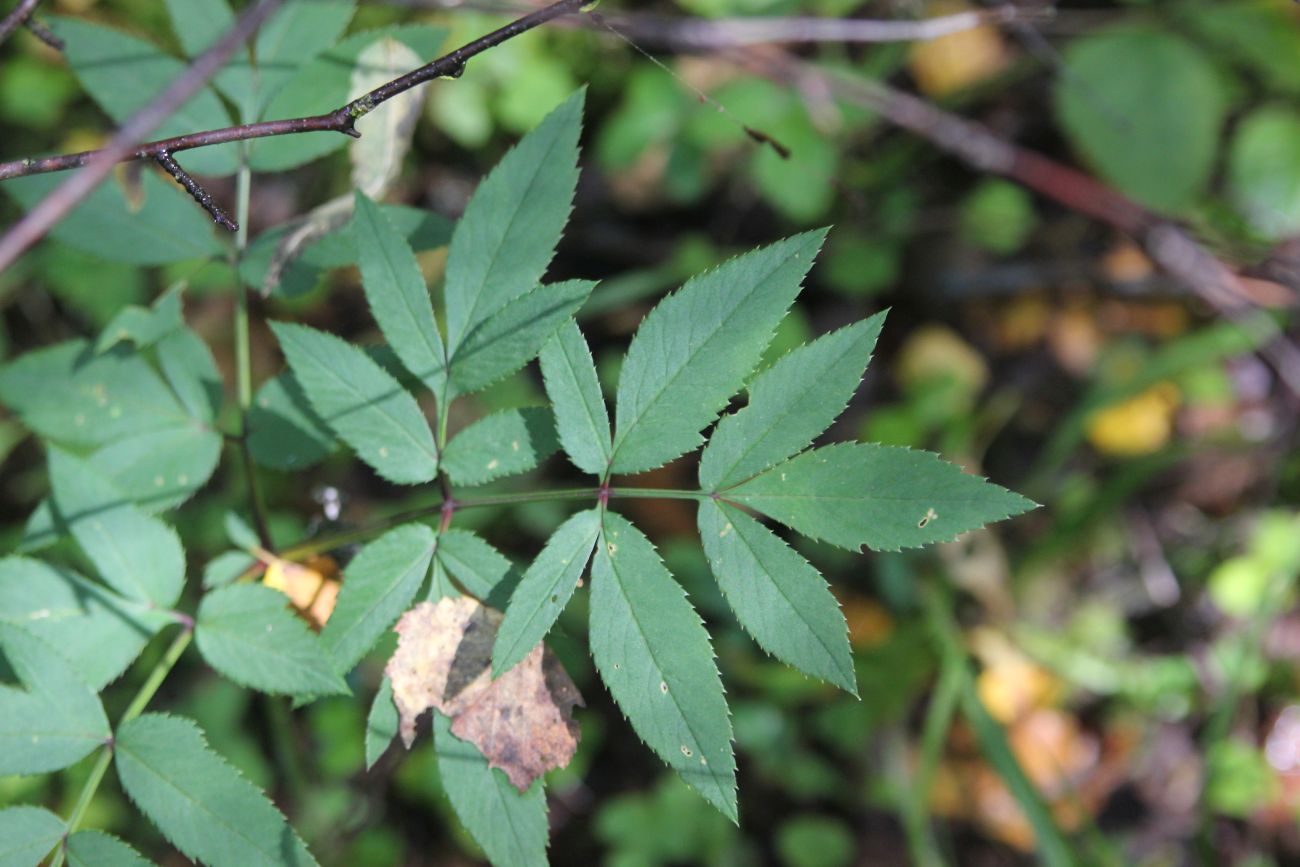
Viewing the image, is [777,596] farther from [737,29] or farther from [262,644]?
[737,29]

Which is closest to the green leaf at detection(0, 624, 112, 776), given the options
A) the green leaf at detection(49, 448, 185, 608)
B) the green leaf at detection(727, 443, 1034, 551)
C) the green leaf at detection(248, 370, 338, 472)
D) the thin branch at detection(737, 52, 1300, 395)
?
the green leaf at detection(49, 448, 185, 608)

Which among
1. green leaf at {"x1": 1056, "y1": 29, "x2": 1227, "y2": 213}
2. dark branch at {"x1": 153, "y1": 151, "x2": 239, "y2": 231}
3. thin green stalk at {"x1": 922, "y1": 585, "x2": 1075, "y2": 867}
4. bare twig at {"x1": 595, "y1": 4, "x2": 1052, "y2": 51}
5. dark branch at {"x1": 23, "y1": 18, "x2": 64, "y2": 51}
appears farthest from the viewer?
green leaf at {"x1": 1056, "y1": 29, "x2": 1227, "y2": 213}

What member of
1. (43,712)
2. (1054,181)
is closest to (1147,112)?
(1054,181)

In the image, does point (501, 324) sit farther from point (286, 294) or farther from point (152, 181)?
point (152, 181)

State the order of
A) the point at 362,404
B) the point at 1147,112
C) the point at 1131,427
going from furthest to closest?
the point at 1131,427
the point at 1147,112
the point at 362,404

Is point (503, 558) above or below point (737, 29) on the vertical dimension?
below

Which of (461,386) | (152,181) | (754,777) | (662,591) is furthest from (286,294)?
(754,777)

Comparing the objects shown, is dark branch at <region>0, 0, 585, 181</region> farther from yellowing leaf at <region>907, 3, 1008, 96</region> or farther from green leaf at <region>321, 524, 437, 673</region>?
yellowing leaf at <region>907, 3, 1008, 96</region>

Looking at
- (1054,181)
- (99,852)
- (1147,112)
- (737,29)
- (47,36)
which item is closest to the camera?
(99,852)

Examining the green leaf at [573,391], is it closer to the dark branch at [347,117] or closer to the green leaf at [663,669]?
the green leaf at [663,669]
